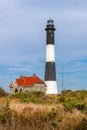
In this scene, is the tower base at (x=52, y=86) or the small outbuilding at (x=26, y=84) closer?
the tower base at (x=52, y=86)

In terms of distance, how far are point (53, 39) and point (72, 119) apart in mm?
37731

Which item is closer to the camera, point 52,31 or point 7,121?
point 7,121

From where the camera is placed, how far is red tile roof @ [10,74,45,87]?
56094 mm

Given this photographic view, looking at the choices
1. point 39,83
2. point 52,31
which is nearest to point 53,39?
point 52,31

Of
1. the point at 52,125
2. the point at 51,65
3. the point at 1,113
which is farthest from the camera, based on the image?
the point at 51,65

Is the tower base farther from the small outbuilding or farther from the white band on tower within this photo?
the small outbuilding

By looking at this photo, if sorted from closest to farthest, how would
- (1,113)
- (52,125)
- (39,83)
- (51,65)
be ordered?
(52,125)
(1,113)
(51,65)
(39,83)

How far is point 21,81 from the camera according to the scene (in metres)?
57.3

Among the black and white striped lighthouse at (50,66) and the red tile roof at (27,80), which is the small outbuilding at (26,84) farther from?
the black and white striped lighthouse at (50,66)

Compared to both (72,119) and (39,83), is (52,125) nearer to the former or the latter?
(72,119)

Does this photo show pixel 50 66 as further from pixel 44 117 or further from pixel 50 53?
pixel 44 117

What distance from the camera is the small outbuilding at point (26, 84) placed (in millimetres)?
55794

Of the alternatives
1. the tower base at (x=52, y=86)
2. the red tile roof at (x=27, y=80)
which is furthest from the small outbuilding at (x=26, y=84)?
the tower base at (x=52, y=86)

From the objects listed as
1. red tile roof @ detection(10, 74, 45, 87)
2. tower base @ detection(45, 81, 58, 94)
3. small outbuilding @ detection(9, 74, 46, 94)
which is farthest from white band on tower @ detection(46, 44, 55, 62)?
red tile roof @ detection(10, 74, 45, 87)
